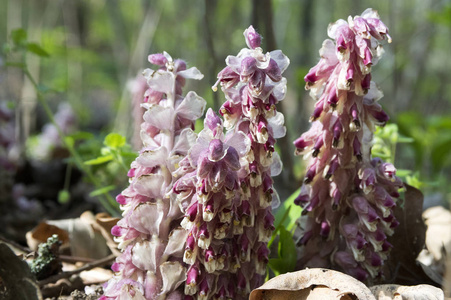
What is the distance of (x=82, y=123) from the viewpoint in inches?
321

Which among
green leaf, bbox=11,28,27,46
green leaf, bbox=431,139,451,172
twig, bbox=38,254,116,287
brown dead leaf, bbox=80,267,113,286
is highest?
green leaf, bbox=11,28,27,46

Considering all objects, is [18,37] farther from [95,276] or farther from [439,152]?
[439,152]

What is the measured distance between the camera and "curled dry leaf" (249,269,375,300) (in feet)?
4.24

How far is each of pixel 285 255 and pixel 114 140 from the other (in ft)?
2.63

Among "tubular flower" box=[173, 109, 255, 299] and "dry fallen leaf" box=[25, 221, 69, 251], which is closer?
"tubular flower" box=[173, 109, 255, 299]

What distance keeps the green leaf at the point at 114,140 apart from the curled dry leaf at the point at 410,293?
1.08 metres

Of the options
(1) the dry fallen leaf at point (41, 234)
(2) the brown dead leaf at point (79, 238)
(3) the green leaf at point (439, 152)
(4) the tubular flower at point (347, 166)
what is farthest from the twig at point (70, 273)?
(3) the green leaf at point (439, 152)

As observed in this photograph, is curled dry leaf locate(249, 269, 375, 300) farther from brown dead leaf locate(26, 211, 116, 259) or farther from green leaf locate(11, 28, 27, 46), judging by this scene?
green leaf locate(11, 28, 27, 46)

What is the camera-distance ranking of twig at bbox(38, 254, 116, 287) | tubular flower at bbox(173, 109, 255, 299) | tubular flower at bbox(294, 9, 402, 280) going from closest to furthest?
tubular flower at bbox(173, 109, 255, 299) → tubular flower at bbox(294, 9, 402, 280) → twig at bbox(38, 254, 116, 287)

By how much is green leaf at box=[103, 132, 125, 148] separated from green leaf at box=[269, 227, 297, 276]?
29.0 inches

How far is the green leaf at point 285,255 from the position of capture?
1.59 metres

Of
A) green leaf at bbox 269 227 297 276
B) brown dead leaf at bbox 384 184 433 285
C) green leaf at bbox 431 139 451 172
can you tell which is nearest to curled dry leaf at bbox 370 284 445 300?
green leaf at bbox 269 227 297 276

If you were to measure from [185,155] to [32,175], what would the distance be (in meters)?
3.48

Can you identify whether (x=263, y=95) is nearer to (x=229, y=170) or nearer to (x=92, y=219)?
(x=229, y=170)
